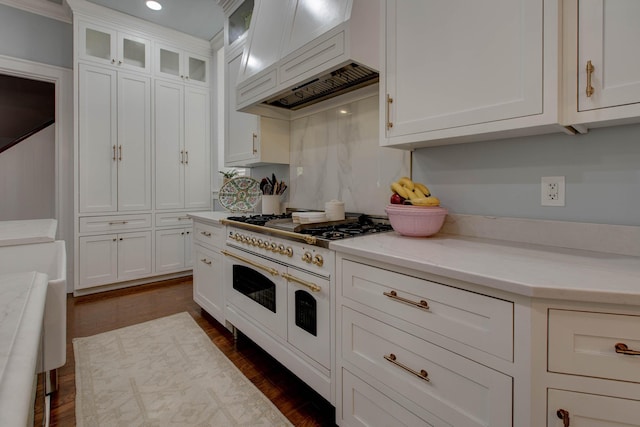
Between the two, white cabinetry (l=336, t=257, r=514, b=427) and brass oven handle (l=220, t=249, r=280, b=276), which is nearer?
white cabinetry (l=336, t=257, r=514, b=427)

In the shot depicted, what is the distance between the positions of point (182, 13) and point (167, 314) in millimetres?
3107

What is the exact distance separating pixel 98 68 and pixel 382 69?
323 centimetres

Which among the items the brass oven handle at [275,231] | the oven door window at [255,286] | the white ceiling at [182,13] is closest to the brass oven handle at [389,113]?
the brass oven handle at [275,231]

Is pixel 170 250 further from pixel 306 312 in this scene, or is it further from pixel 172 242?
pixel 306 312

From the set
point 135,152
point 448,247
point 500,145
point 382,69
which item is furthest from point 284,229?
point 135,152

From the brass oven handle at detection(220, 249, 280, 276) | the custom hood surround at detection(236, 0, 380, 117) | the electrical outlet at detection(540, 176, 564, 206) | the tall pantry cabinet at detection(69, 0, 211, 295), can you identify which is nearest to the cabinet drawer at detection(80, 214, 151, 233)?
the tall pantry cabinet at detection(69, 0, 211, 295)

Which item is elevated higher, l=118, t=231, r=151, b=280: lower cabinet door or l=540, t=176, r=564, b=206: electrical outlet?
l=540, t=176, r=564, b=206: electrical outlet

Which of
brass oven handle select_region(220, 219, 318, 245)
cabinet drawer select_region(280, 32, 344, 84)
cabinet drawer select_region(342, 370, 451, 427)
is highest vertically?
cabinet drawer select_region(280, 32, 344, 84)

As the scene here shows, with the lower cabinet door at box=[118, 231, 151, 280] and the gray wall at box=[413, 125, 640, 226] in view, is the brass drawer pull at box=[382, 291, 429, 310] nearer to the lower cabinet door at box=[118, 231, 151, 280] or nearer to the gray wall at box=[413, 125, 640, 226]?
the gray wall at box=[413, 125, 640, 226]

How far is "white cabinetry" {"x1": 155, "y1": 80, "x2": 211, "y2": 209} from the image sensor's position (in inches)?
145

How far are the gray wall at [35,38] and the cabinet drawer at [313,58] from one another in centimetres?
296

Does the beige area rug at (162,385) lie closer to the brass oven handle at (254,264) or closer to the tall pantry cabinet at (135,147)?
the brass oven handle at (254,264)

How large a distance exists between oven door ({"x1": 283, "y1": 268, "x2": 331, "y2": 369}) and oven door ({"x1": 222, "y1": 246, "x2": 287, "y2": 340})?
3.0 inches

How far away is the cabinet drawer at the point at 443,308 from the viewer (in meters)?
0.87
